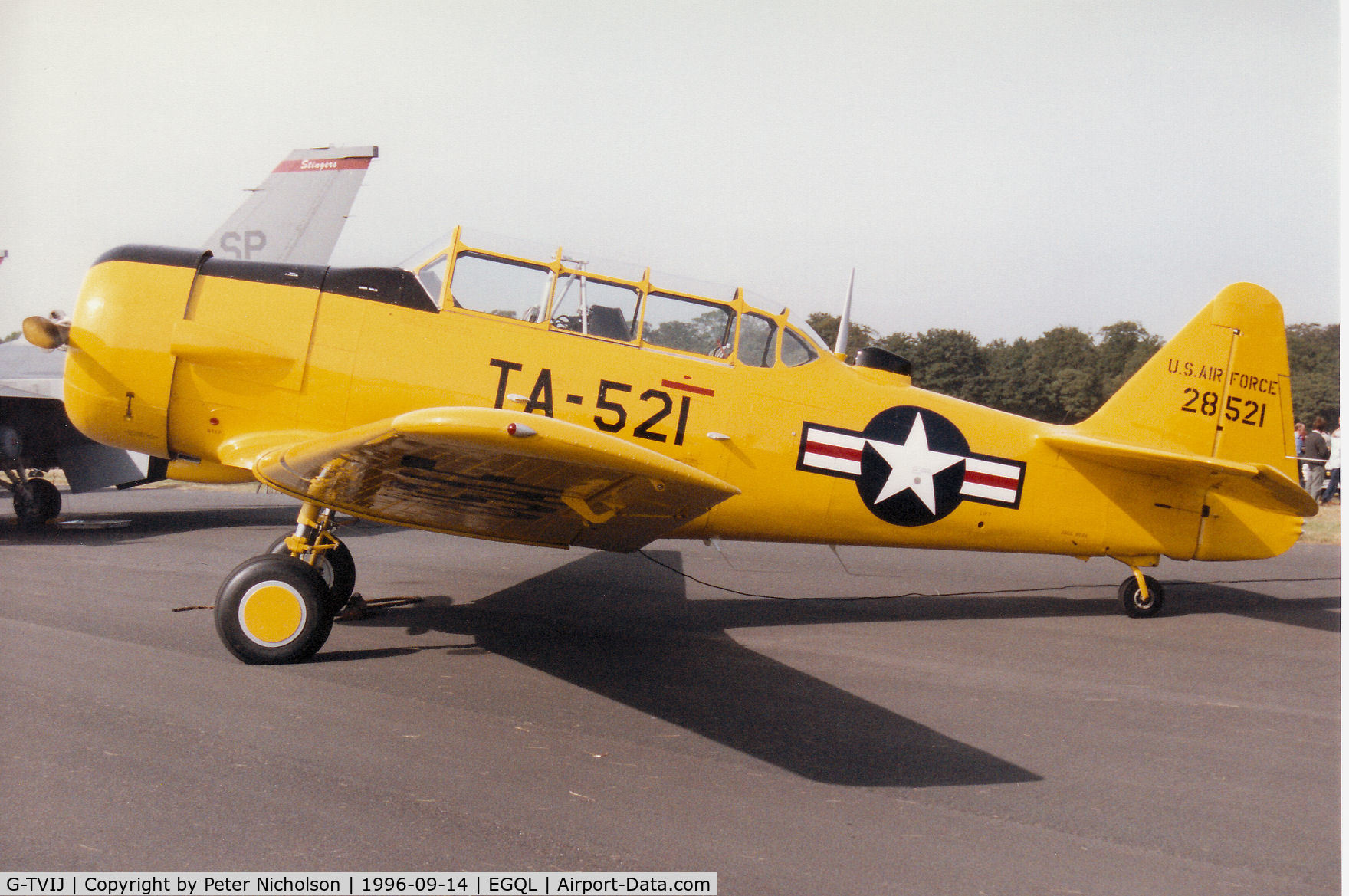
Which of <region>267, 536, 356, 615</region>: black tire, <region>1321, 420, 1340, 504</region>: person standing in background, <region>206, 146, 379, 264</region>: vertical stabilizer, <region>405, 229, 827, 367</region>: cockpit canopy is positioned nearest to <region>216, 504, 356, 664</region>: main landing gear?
<region>267, 536, 356, 615</region>: black tire

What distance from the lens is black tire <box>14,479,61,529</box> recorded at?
934 centimetres

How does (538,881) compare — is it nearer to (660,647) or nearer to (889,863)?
(889,863)

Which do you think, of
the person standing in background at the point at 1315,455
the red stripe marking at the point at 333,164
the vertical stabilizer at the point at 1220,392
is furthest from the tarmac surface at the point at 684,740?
the person standing in background at the point at 1315,455

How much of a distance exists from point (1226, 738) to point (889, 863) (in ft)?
7.57

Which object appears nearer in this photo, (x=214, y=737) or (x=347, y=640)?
(x=214, y=737)

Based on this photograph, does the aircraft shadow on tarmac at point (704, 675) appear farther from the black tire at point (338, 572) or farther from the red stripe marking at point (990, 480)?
the red stripe marking at point (990, 480)

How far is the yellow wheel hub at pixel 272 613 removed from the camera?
4.20 meters

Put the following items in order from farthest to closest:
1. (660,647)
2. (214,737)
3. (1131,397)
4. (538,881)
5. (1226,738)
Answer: (1131,397), (660,647), (1226,738), (214,737), (538,881)

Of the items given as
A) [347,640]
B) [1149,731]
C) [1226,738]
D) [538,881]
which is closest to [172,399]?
[347,640]

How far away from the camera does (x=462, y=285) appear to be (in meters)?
4.84

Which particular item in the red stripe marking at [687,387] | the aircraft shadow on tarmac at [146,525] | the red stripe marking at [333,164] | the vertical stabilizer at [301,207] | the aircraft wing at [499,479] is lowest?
the aircraft shadow on tarmac at [146,525]

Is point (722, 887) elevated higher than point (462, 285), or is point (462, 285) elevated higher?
point (462, 285)

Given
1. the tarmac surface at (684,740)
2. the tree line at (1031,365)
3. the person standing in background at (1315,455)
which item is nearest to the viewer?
the tarmac surface at (684,740)

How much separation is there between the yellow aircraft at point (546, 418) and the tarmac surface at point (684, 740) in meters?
0.69
